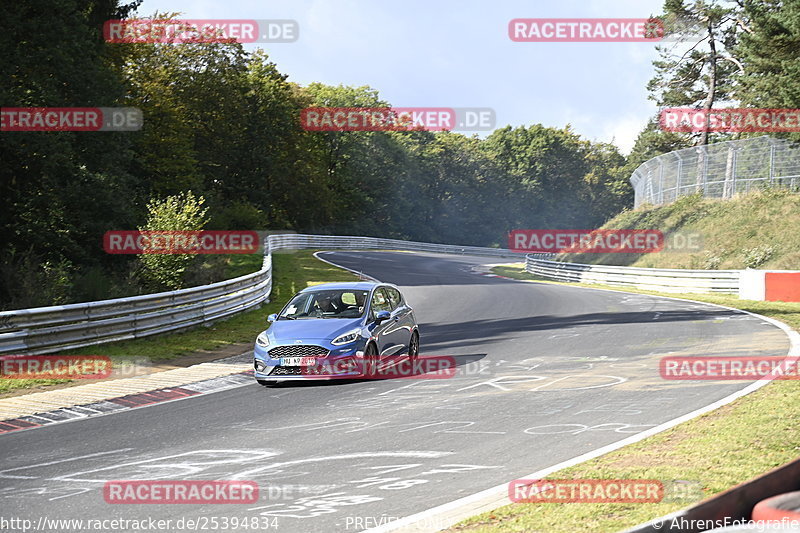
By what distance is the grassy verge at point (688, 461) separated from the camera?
228 inches

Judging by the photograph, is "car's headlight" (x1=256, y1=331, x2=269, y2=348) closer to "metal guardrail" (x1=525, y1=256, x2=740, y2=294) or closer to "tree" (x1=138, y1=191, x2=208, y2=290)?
"tree" (x1=138, y1=191, x2=208, y2=290)

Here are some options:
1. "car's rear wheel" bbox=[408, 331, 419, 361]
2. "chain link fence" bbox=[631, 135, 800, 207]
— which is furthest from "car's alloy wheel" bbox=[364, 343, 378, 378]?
"chain link fence" bbox=[631, 135, 800, 207]

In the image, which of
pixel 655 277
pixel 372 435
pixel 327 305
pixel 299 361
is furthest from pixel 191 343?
pixel 655 277

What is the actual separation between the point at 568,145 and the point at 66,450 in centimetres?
11674

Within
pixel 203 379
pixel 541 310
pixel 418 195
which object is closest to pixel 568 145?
pixel 418 195

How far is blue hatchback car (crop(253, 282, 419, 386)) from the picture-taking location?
1244 cm

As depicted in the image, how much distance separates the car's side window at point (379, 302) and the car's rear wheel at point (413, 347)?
A: 854mm

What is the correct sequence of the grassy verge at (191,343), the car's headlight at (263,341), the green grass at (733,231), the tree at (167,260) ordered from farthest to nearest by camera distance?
the green grass at (733,231) → the tree at (167,260) → the grassy verge at (191,343) → the car's headlight at (263,341)

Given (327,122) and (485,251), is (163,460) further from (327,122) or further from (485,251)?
(327,122)

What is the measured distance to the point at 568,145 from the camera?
395 ft

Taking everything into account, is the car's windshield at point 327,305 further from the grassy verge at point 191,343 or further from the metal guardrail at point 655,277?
the metal guardrail at point 655,277

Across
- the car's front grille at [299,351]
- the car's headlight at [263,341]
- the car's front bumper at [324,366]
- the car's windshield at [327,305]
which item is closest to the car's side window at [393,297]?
the car's windshield at [327,305]

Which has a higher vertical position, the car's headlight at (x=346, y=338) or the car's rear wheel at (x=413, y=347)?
the car's headlight at (x=346, y=338)

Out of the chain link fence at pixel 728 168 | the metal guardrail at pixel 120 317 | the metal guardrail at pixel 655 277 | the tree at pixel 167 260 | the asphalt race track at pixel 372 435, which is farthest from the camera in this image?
the chain link fence at pixel 728 168
